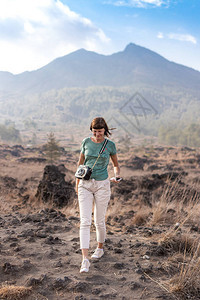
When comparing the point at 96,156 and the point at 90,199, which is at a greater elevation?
the point at 96,156

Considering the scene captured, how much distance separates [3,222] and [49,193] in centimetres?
245

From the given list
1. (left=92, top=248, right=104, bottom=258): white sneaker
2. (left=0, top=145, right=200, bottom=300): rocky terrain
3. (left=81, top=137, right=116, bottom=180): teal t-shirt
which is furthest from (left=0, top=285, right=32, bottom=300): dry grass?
(left=81, top=137, right=116, bottom=180): teal t-shirt

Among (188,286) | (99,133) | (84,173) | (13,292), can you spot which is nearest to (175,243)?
(188,286)

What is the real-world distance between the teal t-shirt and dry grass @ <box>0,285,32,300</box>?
4.51ft

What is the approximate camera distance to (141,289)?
2514 millimetres

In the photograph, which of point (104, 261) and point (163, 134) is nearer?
point (104, 261)

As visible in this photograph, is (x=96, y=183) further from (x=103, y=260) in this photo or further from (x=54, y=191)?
(x=54, y=191)

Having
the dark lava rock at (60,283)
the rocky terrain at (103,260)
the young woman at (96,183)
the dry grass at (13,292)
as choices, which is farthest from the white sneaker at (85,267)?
the dry grass at (13,292)

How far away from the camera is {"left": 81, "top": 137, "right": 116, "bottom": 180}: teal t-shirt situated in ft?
9.98

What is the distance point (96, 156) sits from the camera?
3.05 meters

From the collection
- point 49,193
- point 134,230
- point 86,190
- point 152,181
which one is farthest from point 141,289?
point 152,181

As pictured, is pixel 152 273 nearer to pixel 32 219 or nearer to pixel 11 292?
pixel 11 292

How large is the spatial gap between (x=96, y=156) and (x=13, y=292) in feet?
5.37

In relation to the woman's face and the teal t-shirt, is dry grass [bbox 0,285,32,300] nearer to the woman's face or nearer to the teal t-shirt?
the teal t-shirt
